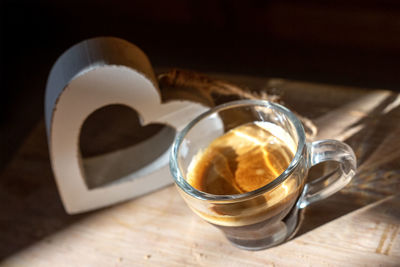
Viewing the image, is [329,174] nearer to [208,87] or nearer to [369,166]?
[369,166]

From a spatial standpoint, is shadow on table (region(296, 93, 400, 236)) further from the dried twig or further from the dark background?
the dark background

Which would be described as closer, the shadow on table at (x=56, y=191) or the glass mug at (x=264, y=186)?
the glass mug at (x=264, y=186)

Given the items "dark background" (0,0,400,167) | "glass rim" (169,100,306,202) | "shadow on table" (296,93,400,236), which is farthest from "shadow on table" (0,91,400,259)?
"dark background" (0,0,400,167)

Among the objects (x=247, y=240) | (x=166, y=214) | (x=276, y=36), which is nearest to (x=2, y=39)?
(x=276, y=36)

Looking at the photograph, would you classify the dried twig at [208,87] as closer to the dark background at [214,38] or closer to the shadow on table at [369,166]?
the shadow on table at [369,166]

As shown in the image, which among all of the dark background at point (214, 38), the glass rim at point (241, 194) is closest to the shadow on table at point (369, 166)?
the glass rim at point (241, 194)

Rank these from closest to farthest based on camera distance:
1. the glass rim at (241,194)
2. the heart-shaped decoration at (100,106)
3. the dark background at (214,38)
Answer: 1. the glass rim at (241,194)
2. the heart-shaped decoration at (100,106)
3. the dark background at (214,38)
